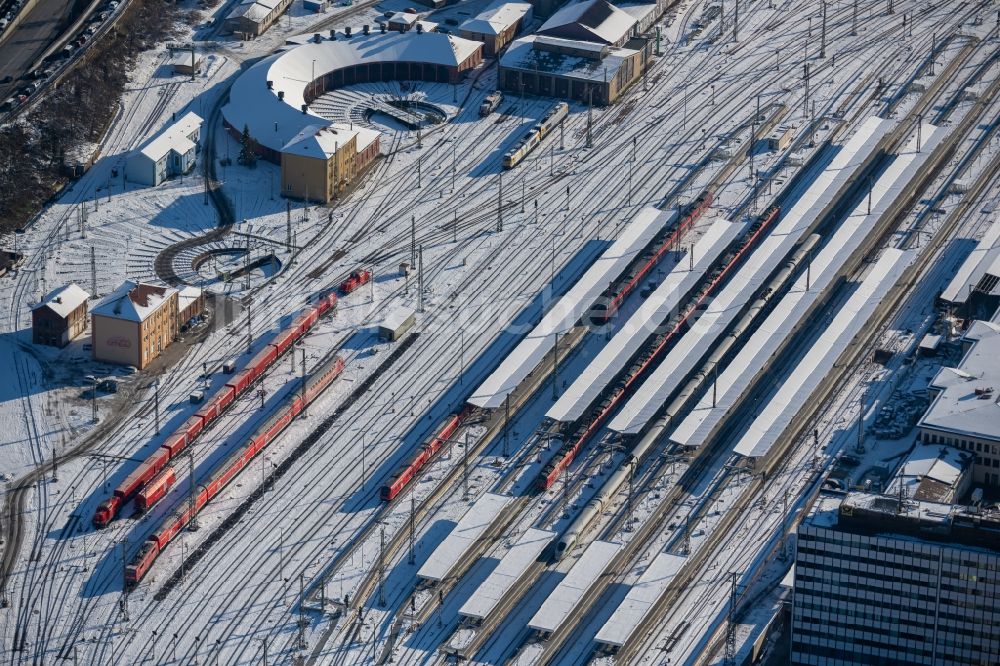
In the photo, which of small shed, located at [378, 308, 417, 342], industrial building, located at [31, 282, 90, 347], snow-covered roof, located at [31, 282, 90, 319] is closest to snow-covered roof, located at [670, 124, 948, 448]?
small shed, located at [378, 308, 417, 342]

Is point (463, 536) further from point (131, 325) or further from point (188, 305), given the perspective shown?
point (188, 305)

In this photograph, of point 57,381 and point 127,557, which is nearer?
point 127,557

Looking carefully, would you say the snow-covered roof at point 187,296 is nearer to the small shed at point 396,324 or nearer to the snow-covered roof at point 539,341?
the small shed at point 396,324

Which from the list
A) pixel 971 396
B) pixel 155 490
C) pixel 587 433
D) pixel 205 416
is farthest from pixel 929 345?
pixel 155 490

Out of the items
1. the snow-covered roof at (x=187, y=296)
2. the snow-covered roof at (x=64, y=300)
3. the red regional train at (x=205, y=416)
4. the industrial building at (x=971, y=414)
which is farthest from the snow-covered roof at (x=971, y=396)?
the snow-covered roof at (x=64, y=300)

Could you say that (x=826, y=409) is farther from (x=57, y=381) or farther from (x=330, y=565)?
(x=57, y=381)

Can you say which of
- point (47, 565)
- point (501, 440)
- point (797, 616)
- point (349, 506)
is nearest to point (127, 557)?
A: point (47, 565)
